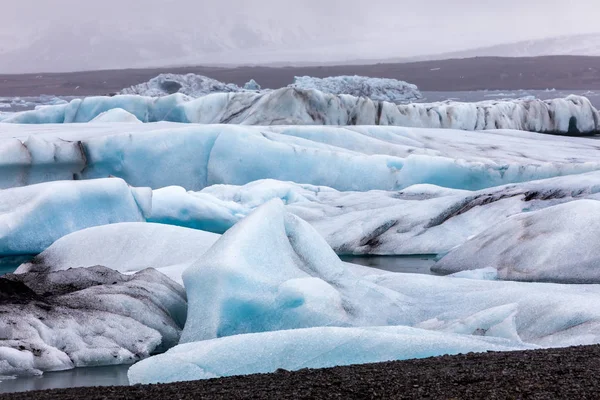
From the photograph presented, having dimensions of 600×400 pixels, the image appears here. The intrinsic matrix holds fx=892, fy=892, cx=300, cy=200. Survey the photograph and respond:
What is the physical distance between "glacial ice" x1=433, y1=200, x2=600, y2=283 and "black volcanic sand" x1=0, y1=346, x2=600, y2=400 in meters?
2.94

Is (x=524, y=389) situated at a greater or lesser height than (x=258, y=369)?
greater

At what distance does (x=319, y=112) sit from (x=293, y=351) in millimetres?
12746

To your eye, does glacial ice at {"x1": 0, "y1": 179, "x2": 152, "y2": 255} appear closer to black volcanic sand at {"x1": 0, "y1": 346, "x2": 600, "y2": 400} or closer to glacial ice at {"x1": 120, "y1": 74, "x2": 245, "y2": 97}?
black volcanic sand at {"x1": 0, "y1": 346, "x2": 600, "y2": 400}

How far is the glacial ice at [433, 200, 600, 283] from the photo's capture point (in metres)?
6.64

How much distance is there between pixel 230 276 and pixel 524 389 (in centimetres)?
246

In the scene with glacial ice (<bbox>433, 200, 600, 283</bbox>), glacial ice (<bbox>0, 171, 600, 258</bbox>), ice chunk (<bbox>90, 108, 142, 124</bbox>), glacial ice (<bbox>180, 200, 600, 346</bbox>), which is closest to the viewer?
glacial ice (<bbox>180, 200, 600, 346</bbox>)

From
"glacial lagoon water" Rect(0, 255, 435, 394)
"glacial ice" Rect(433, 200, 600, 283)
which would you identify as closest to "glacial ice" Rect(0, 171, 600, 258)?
"glacial ice" Rect(433, 200, 600, 283)

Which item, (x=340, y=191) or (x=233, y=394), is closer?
(x=233, y=394)

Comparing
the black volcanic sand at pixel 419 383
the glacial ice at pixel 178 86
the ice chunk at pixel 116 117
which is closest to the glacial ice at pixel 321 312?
the black volcanic sand at pixel 419 383

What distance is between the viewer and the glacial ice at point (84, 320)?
462 centimetres

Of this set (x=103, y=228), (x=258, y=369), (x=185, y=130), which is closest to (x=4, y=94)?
(x=185, y=130)

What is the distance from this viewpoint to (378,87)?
2998cm

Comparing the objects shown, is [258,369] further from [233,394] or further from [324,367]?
[233,394]

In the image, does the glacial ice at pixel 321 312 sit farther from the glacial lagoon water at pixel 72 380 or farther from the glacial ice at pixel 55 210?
the glacial ice at pixel 55 210
